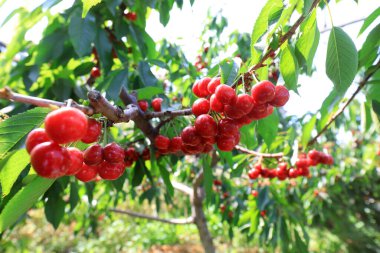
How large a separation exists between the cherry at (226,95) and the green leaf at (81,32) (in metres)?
1.10

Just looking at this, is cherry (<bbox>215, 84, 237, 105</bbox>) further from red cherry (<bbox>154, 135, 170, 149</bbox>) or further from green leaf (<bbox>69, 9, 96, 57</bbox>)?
green leaf (<bbox>69, 9, 96, 57</bbox>)

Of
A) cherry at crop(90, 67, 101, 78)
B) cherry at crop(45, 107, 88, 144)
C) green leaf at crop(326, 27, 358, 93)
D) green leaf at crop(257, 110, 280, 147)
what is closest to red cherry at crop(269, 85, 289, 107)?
green leaf at crop(326, 27, 358, 93)

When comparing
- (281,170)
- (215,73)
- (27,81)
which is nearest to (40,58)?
(27,81)

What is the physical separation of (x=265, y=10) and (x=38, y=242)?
10.0 m

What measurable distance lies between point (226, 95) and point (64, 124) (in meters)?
0.45

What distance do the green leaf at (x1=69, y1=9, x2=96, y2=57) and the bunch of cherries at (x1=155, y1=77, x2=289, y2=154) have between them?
0.91 meters

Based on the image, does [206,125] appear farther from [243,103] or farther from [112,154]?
[112,154]

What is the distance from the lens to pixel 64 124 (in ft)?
1.87

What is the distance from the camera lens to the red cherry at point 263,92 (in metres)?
0.83

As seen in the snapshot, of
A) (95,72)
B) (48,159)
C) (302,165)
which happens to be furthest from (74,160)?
(302,165)

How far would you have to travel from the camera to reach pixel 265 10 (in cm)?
91

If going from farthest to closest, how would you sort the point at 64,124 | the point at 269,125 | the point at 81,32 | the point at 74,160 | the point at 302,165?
the point at 302,165
the point at 81,32
the point at 269,125
the point at 74,160
the point at 64,124

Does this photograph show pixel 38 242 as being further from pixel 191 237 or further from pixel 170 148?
pixel 170 148

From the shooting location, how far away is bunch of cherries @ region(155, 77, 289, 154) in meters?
0.84
